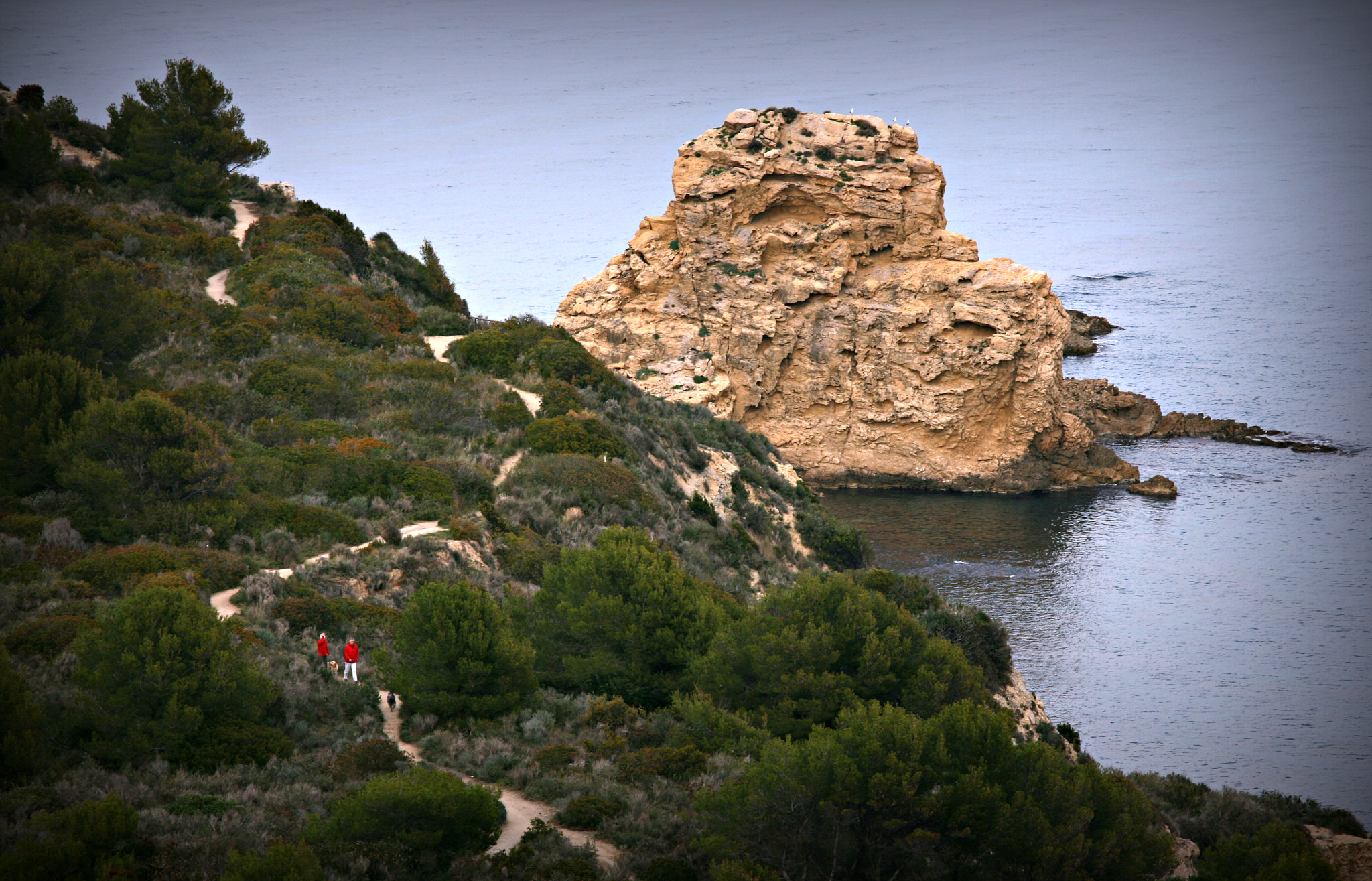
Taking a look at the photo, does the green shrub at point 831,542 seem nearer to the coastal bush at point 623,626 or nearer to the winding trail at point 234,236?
the coastal bush at point 623,626

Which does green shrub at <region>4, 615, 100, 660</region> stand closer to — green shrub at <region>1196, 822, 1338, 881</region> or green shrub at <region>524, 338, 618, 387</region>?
green shrub at <region>1196, 822, 1338, 881</region>

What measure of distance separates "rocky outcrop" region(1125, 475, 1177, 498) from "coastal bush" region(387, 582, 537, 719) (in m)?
49.4

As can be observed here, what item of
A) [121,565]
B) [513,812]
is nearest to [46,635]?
[121,565]

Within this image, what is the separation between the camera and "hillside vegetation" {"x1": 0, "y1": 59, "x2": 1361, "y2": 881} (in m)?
12.5

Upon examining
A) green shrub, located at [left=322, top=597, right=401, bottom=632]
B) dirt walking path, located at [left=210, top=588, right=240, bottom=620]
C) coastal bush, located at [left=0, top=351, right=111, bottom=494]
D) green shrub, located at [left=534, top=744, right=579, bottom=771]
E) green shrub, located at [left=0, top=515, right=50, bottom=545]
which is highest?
coastal bush, located at [left=0, top=351, right=111, bottom=494]

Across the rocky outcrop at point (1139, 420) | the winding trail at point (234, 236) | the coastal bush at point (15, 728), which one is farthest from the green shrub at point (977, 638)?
the rocky outcrop at point (1139, 420)

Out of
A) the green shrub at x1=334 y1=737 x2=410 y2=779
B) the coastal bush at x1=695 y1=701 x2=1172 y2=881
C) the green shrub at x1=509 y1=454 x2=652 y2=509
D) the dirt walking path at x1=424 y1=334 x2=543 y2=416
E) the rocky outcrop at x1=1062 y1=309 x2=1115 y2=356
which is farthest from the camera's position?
the rocky outcrop at x1=1062 y1=309 x2=1115 y2=356

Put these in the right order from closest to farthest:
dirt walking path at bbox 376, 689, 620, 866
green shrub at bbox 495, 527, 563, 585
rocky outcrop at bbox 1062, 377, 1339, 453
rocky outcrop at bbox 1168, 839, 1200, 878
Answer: dirt walking path at bbox 376, 689, 620, 866 < rocky outcrop at bbox 1168, 839, 1200, 878 < green shrub at bbox 495, 527, 563, 585 < rocky outcrop at bbox 1062, 377, 1339, 453

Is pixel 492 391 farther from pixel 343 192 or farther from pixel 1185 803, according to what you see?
pixel 343 192

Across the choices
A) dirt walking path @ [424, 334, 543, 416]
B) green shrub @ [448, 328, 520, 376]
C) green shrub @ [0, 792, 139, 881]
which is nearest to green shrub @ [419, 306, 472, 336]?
dirt walking path @ [424, 334, 543, 416]

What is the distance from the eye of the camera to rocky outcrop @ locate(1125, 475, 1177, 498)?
190 feet

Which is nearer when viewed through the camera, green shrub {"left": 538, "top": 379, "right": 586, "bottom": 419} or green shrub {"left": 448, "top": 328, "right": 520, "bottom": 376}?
green shrub {"left": 538, "top": 379, "right": 586, "bottom": 419}

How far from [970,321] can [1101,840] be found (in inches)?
1969

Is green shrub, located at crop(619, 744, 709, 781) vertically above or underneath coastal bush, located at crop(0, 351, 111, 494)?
underneath
